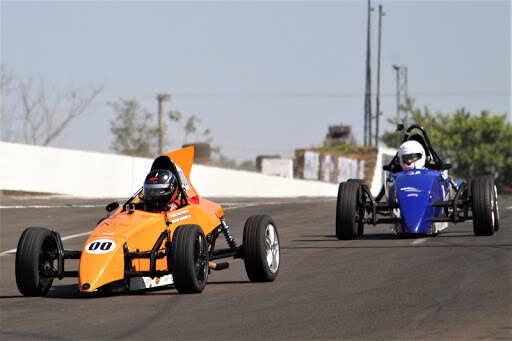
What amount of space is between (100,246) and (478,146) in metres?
94.3

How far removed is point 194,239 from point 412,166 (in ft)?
26.4

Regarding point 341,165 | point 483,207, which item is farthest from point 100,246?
point 341,165

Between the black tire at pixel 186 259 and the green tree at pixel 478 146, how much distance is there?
290 ft

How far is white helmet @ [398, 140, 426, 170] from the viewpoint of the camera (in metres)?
16.8

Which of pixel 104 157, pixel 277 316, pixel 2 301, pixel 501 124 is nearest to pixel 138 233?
pixel 2 301

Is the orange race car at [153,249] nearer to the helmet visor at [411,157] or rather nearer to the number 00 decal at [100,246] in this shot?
the number 00 decal at [100,246]

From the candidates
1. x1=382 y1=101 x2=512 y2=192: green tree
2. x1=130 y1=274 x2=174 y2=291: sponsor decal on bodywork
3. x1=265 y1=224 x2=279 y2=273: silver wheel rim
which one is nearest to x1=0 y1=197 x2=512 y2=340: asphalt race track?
x1=130 y1=274 x2=174 y2=291: sponsor decal on bodywork

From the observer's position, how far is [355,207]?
1580 centimetres

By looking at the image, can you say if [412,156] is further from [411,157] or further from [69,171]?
[69,171]

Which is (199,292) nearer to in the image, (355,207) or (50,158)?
(355,207)

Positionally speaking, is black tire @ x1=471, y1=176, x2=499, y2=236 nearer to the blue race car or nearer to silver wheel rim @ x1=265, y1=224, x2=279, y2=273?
the blue race car

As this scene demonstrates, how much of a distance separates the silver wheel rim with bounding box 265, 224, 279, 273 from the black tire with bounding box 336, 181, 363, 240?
4583 millimetres

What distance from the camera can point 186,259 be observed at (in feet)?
30.9

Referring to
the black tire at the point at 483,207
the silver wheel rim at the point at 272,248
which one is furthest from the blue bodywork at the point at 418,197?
the silver wheel rim at the point at 272,248
